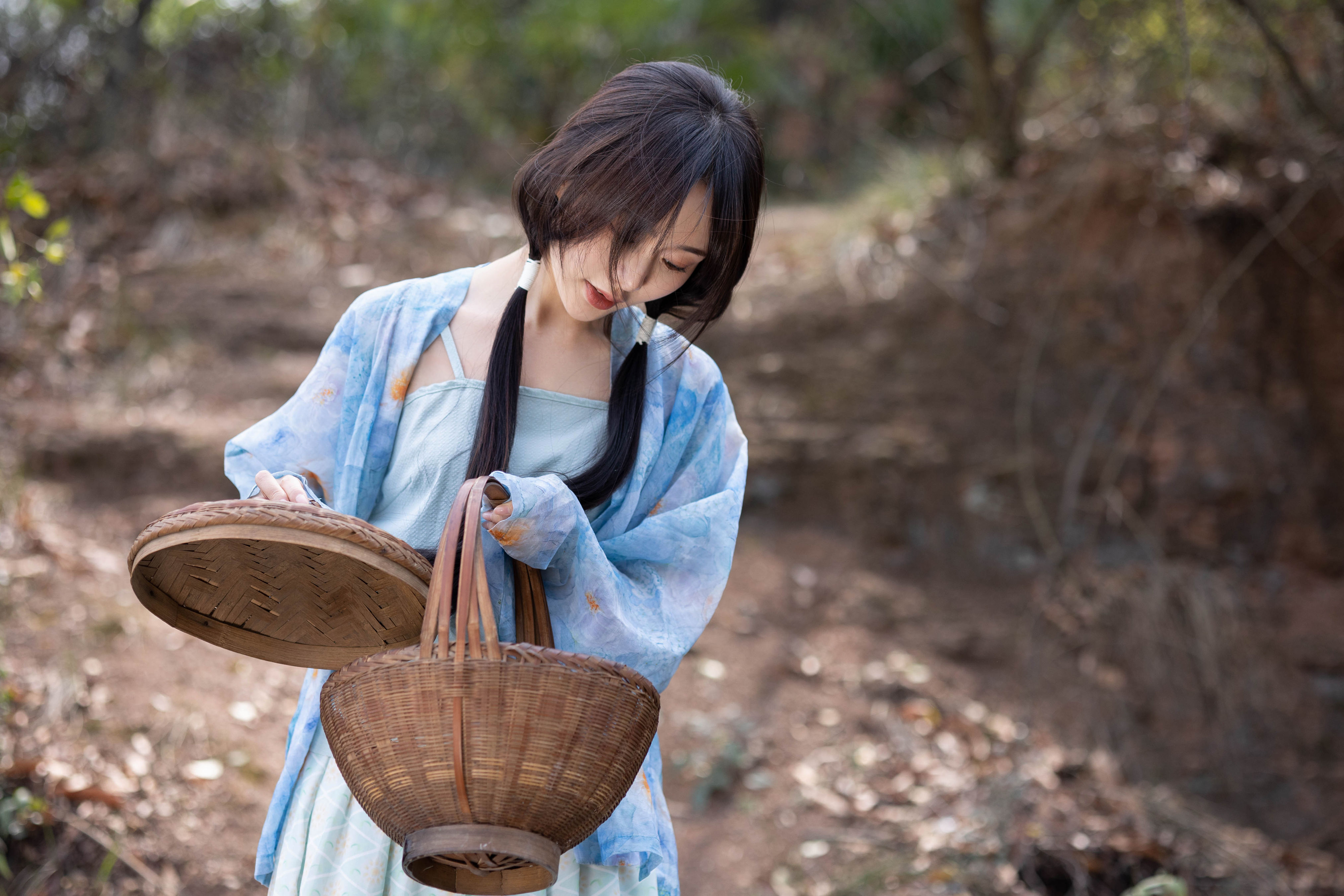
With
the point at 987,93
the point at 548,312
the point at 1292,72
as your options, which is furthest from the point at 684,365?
the point at 987,93

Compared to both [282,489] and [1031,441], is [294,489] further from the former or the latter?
[1031,441]

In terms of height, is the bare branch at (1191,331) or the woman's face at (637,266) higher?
the woman's face at (637,266)

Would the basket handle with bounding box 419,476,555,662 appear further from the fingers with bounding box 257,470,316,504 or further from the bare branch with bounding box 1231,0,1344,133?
the bare branch with bounding box 1231,0,1344,133

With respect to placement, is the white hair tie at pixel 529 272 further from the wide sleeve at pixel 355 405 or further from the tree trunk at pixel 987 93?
the tree trunk at pixel 987 93

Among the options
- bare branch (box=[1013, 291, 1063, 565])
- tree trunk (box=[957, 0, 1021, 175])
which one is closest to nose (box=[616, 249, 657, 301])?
bare branch (box=[1013, 291, 1063, 565])

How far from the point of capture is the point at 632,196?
135 cm

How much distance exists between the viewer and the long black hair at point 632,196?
4.47 ft

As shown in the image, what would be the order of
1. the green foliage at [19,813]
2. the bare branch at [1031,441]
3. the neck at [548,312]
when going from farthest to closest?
the bare branch at [1031,441] < the green foliage at [19,813] < the neck at [548,312]

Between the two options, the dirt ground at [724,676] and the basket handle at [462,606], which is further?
the dirt ground at [724,676]

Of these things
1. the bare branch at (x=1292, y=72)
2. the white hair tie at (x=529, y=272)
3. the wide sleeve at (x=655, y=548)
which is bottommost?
the wide sleeve at (x=655, y=548)

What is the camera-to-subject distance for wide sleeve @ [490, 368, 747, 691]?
1.33 metres

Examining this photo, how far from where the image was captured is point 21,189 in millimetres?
2252

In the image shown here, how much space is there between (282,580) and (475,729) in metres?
0.35

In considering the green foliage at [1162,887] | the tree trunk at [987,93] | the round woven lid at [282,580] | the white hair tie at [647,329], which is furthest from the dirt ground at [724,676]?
Answer: the white hair tie at [647,329]
